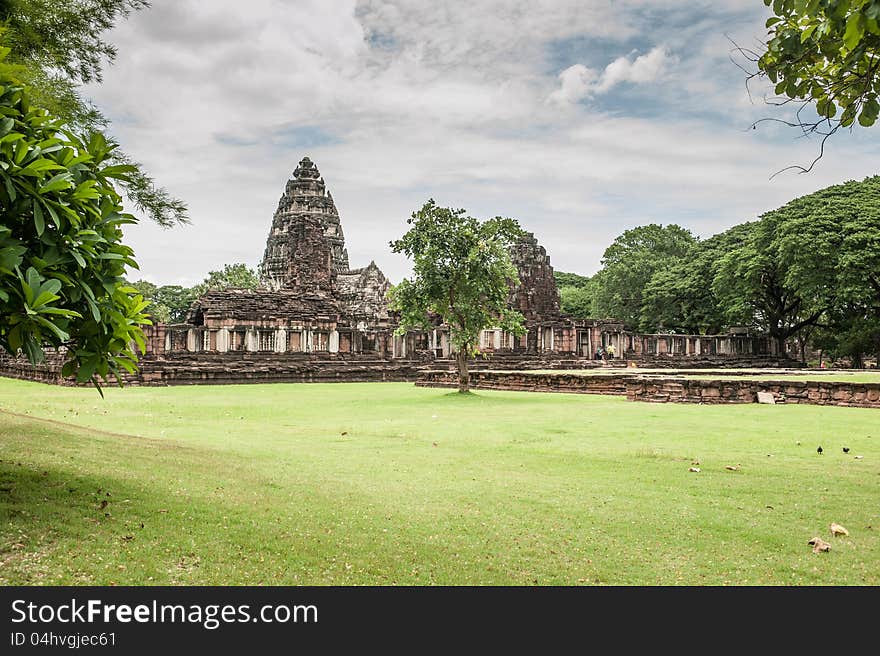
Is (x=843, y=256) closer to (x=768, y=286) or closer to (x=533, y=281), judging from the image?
Answer: (x=768, y=286)

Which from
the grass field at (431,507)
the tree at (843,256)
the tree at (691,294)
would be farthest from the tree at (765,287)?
the grass field at (431,507)

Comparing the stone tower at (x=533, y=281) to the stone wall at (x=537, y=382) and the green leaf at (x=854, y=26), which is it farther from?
the green leaf at (x=854, y=26)

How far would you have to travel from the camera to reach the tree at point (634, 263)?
53594mm

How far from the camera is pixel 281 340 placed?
34.6m

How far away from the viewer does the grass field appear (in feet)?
14.5

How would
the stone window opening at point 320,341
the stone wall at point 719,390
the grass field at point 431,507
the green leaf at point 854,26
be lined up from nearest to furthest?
the green leaf at point 854,26 < the grass field at point 431,507 < the stone wall at point 719,390 < the stone window opening at point 320,341

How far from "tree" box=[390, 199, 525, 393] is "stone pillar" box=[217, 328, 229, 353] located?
14362 mm

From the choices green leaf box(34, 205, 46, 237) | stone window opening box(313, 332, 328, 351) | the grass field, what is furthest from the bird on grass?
stone window opening box(313, 332, 328, 351)

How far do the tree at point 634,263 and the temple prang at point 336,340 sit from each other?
29.0 feet

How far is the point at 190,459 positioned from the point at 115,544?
311cm

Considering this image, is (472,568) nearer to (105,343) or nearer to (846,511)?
(105,343)
